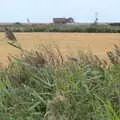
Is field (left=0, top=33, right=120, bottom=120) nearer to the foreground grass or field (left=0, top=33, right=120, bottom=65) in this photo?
the foreground grass

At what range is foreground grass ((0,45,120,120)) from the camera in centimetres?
360

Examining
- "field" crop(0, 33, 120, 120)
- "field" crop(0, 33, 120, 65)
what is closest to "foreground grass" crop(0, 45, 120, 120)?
"field" crop(0, 33, 120, 120)

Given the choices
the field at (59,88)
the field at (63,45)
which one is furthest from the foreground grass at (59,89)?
the field at (63,45)

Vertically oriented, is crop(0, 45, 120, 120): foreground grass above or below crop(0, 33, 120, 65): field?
above

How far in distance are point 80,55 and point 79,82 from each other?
3.91 feet

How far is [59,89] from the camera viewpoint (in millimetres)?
3928

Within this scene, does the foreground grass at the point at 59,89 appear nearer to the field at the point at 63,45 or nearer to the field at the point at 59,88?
the field at the point at 59,88

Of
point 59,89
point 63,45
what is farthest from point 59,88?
point 63,45

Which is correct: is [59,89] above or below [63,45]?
above

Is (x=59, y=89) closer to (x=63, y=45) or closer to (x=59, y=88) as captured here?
(x=59, y=88)

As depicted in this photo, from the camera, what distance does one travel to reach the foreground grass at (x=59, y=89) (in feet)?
11.8

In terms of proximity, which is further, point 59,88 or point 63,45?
point 63,45

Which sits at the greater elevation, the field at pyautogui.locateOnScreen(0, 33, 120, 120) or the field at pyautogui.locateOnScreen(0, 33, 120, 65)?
the field at pyautogui.locateOnScreen(0, 33, 120, 120)

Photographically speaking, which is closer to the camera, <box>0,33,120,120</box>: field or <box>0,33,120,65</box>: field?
<box>0,33,120,120</box>: field
